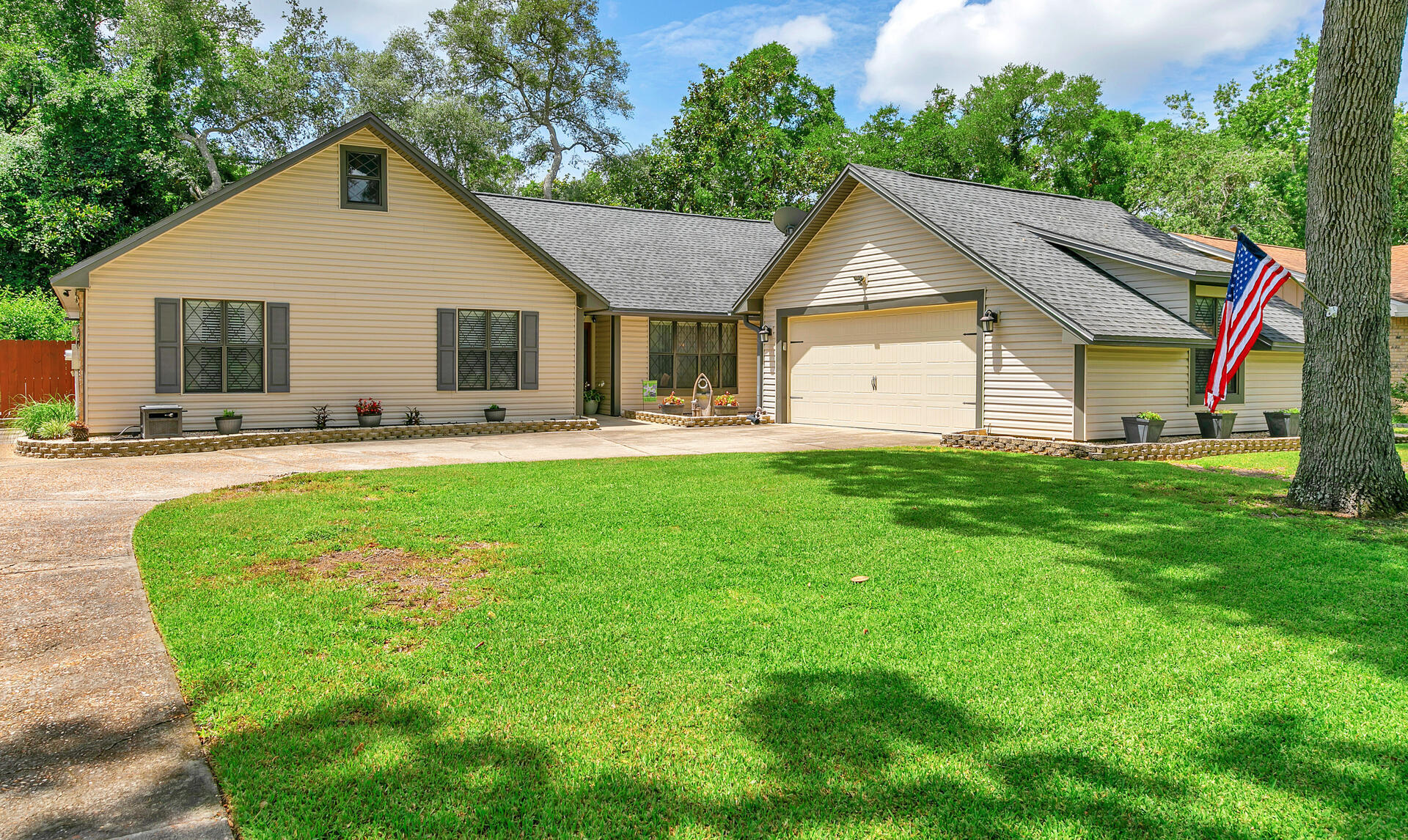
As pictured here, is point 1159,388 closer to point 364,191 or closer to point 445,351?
point 445,351

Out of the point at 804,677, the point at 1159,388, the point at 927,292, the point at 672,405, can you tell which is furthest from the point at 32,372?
the point at 1159,388

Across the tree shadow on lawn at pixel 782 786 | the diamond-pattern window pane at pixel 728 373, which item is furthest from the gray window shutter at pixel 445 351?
the tree shadow on lawn at pixel 782 786

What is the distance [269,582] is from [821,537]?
378 cm

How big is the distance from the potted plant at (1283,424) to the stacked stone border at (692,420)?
9174mm

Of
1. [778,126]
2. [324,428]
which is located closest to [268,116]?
[778,126]

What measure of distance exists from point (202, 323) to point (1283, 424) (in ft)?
59.7

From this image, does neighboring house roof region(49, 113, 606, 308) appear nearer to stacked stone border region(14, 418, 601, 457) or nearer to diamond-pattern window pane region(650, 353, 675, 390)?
stacked stone border region(14, 418, 601, 457)

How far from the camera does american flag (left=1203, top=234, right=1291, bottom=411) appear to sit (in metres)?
8.37

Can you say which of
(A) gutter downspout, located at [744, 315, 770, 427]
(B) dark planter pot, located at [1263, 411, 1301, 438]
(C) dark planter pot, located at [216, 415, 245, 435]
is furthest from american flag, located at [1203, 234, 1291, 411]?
(C) dark planter pot, located at [216, 415, 245, 435]

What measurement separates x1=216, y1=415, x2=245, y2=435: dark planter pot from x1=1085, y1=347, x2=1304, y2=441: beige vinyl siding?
13.4 m

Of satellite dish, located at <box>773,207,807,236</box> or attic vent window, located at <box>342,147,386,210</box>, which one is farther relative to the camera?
satellite dish, located at <box>773,207,807,236</box>

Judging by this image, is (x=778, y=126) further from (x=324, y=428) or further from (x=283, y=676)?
(x=283, y=676)

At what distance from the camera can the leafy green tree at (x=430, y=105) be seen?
34.6 meters

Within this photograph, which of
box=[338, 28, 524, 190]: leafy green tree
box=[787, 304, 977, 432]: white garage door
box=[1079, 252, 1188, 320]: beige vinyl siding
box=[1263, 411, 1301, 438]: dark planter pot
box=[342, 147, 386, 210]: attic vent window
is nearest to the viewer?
box=[1079, 252, 1188, 320]: beige vinyl siding
